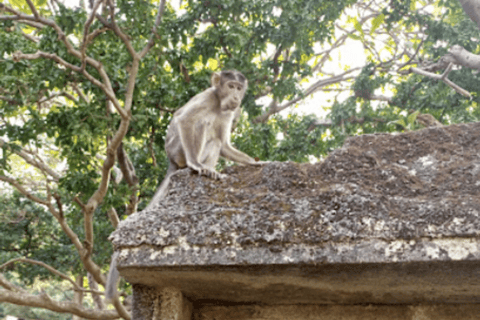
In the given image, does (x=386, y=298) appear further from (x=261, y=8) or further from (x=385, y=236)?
(x=261, y=8)

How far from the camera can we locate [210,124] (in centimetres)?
429

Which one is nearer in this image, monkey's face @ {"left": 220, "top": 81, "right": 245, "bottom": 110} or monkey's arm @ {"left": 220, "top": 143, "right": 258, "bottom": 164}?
monkey's face @ {"left": 220, "top": 81, "right": 245, "bottom": 110}

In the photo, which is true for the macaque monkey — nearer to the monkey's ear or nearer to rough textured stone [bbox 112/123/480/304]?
the monkey's ear

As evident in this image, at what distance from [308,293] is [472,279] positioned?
64 centimetres

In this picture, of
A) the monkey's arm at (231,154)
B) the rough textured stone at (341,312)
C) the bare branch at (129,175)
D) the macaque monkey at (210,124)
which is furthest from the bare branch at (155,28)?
the rough textured stone at (341,312)

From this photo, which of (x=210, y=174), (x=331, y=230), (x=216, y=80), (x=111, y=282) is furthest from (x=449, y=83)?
(x=331, y=230)

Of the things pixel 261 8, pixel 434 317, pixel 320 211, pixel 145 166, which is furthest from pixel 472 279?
pixel 145 166

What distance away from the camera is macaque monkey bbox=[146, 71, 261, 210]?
3.98 metres

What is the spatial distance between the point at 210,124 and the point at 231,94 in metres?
0.34

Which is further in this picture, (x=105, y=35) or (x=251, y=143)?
(x=251, y=143)

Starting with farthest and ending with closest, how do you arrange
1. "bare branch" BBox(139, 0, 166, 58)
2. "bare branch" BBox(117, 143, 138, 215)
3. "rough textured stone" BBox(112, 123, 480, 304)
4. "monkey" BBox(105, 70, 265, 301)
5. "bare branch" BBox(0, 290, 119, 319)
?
"bare branch" BBox(117, 143, 138, 215), "bare branch" BBox(139, 0, 166, 58), "bare branch" BBox(0, 290, 119, 319), "monkey" BBox(105, 70, 265, 301), "rough textured stone" BBox(112, 123, 480, 304)

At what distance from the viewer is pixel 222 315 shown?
2.21 meters

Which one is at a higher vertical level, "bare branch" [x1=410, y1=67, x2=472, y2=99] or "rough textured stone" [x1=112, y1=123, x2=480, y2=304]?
"bare branch" [x1=410, y1=67, x2=472, y2=99]

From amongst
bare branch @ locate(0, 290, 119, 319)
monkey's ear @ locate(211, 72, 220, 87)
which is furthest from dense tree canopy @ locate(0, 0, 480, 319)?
monkey's ear @ locate(211, 72, 220, 87)
